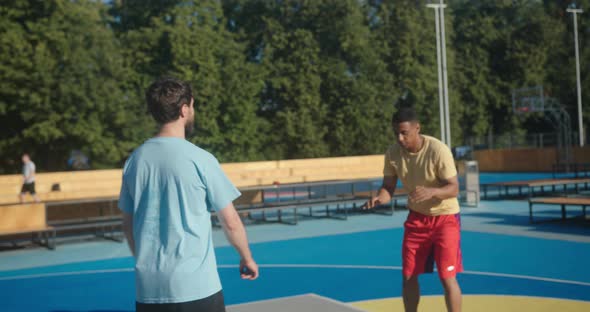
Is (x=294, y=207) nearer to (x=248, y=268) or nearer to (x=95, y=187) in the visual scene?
(x=95, y=187)

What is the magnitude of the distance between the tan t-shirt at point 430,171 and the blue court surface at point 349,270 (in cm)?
101

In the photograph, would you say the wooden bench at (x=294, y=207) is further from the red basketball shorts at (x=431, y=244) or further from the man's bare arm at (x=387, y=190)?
the red basketball shorts at (x=431, y=244)

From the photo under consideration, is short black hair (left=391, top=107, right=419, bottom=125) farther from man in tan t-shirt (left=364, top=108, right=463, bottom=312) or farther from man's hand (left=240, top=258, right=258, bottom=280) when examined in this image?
man's hand (left=240, top=258, right=258, bottom=280)

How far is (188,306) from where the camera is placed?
3.00 meters

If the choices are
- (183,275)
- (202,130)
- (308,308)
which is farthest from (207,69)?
(183,275)

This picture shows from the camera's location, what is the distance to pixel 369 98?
141ft

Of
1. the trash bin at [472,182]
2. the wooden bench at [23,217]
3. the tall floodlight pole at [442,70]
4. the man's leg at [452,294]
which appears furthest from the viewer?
the tall floodlight pole at [442,70]

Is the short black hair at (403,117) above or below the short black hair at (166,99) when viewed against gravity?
below

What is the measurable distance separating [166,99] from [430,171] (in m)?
2.83

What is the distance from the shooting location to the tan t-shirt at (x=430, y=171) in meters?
5.25

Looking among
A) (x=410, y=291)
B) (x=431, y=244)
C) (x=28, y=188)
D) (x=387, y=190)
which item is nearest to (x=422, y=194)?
(x=431, y=244)

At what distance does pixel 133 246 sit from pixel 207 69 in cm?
3467

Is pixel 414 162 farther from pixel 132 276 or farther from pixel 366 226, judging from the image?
pixel 366 226

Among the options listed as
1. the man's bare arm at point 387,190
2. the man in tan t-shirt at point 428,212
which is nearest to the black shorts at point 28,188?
the man's bare arm at point 387,190
